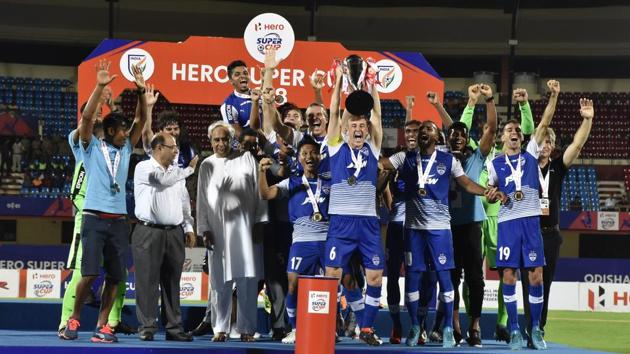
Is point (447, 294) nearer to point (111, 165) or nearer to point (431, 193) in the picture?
point (431, 193)

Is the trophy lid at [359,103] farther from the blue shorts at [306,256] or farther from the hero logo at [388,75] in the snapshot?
the hero logo at [388,75]

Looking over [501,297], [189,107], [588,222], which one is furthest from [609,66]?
[501,297]

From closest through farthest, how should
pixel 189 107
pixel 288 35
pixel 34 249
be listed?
pixel 288 35 < pixel 34 249 < pixel 189 107

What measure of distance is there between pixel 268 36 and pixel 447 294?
27.0ft

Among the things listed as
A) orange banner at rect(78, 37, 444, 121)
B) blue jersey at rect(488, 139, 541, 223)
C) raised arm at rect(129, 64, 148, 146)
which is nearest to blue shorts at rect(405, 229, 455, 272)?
blue jersey at rect(488, 139, 541, 223)

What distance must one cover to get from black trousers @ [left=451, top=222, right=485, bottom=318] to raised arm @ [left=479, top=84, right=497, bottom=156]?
2.42 feet

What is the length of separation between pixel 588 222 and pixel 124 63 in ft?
45.3

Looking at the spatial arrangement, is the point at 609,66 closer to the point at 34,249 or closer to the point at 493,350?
the point at 34,249

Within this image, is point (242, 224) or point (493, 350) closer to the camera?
point (493, 350)

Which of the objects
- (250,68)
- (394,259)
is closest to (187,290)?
(250,68)

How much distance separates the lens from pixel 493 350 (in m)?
9.17

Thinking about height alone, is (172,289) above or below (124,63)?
below

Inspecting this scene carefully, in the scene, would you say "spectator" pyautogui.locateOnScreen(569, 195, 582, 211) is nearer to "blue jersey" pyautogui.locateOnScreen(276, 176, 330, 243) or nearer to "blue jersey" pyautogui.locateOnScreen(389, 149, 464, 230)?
"blue jersey" pyautogui.locateOnScreen(389, 149, 464, 230)

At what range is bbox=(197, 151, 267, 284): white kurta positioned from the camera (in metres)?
9.81
